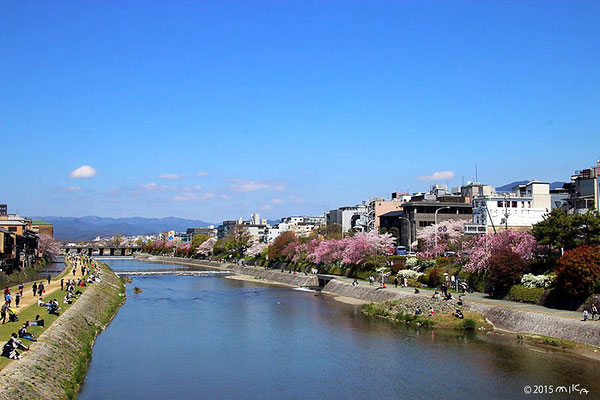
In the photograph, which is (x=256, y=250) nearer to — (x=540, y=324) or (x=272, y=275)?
(x=272, y=275)

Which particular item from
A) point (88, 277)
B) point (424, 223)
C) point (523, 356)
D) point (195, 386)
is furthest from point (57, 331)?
point (424, 223)

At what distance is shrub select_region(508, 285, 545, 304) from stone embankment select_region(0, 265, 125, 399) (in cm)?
3586

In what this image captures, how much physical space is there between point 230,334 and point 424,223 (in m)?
64.9

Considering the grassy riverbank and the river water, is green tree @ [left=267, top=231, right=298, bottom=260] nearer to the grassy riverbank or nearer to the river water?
the grassy riverbank

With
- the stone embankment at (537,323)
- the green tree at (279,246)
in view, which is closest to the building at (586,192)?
the stone embankment at (537,323)

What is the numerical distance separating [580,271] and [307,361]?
21402 mm

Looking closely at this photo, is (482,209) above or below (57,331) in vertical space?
above

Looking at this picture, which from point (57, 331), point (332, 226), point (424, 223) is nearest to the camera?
point (57, 331)

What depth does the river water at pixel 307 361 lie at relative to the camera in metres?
31.4

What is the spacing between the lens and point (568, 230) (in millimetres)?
50031

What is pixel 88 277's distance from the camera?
8219 cm

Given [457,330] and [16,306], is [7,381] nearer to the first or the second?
[16,306]

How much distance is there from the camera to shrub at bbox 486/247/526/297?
5309cm

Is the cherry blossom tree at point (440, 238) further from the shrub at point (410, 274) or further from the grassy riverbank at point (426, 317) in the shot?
the grassy riverbank at point (426, 317)
